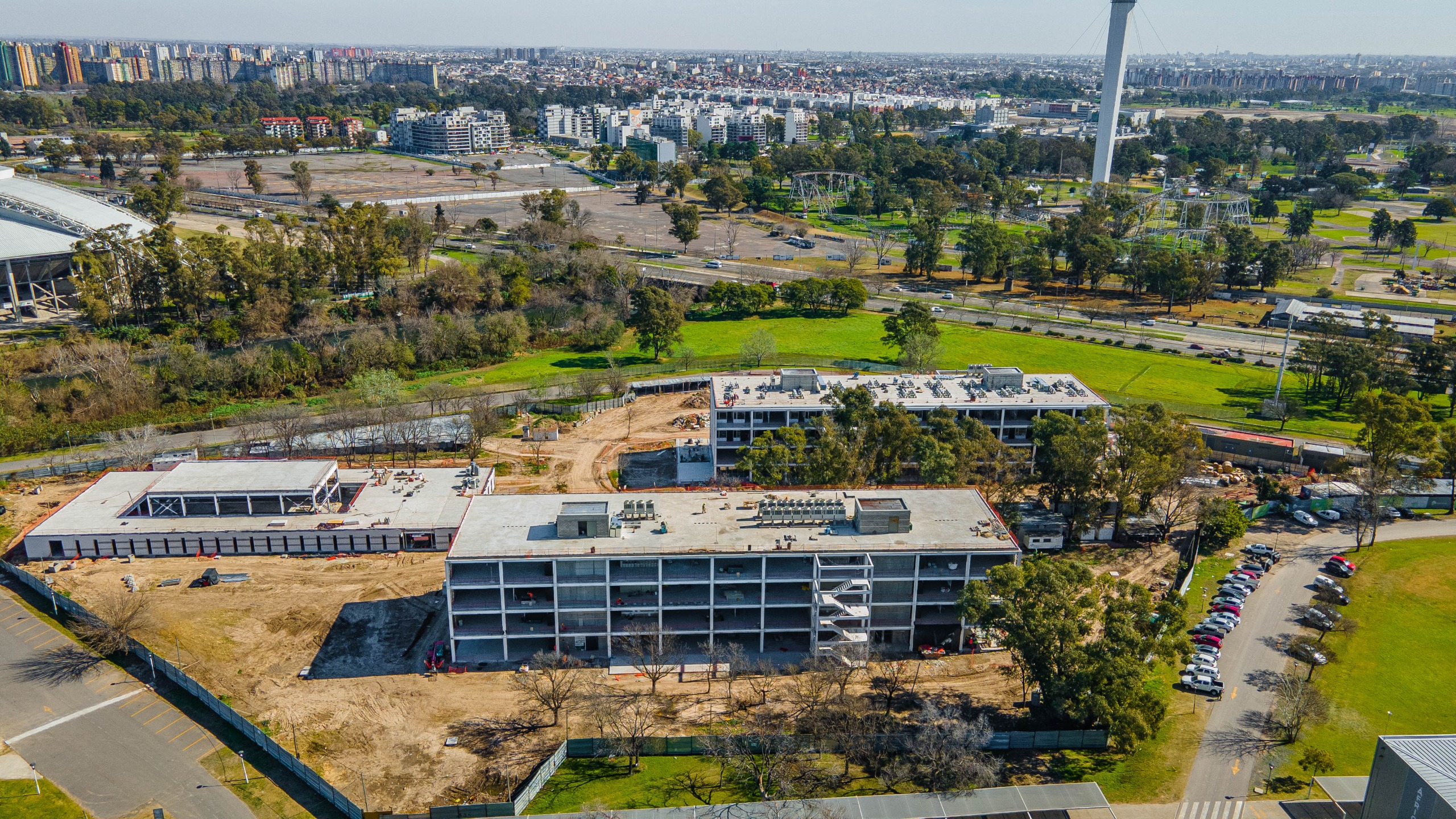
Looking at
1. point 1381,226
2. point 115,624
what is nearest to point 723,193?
point 1381,226

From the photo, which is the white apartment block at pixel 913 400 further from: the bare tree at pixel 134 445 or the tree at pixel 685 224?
the tree at pixel 685 224

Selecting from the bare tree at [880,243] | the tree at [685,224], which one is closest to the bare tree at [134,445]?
the tree at [685,224]

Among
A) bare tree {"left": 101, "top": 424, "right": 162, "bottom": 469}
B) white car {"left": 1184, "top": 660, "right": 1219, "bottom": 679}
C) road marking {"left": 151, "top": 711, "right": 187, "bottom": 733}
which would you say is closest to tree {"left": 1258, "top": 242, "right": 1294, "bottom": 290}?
white car {"left": 1184, "top": 660, "right": 1219, "bottom": 679}

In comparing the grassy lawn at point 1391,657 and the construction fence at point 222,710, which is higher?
the grassy lawn at point 1391,657

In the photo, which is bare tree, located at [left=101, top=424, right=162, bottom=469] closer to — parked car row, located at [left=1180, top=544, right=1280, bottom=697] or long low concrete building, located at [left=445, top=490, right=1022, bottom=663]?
long low concrete building, located at [left=445, top=490, right=1022, bottom=663]

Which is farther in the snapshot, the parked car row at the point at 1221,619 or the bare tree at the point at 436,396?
the bare tree at the point at 436,396
